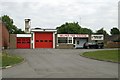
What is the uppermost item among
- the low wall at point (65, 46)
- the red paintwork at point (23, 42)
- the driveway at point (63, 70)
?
the red paintwork at point (23, 42)

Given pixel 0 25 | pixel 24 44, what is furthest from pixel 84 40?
pixel 0 25

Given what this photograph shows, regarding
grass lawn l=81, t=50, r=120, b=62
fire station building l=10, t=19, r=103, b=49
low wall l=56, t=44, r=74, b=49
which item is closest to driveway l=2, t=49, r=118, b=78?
grass lawn l=81, t=50, r=120, b=62

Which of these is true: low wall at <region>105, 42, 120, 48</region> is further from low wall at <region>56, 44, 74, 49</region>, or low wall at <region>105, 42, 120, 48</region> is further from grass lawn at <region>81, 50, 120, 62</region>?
grass lawn at <region>81, 50, 120, 62</region>

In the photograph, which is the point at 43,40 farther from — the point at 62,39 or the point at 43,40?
the point at 62,39

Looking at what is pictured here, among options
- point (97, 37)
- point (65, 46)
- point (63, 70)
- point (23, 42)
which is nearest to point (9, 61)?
point (63, 70)

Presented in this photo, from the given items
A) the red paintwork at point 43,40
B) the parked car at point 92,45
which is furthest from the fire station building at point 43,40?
the parked car at point 92,45

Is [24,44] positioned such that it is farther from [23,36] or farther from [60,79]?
[60,79]

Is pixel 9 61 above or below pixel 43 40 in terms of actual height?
below

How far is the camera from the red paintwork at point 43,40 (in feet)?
206

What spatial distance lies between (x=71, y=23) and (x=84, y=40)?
4682 cm

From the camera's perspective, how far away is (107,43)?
65.8 metres

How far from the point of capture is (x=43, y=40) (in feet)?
207

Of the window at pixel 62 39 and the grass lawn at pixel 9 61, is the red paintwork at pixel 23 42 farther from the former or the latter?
the grass lawn at pixel 9 61

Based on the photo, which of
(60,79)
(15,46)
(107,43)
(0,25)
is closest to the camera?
(60,79)
